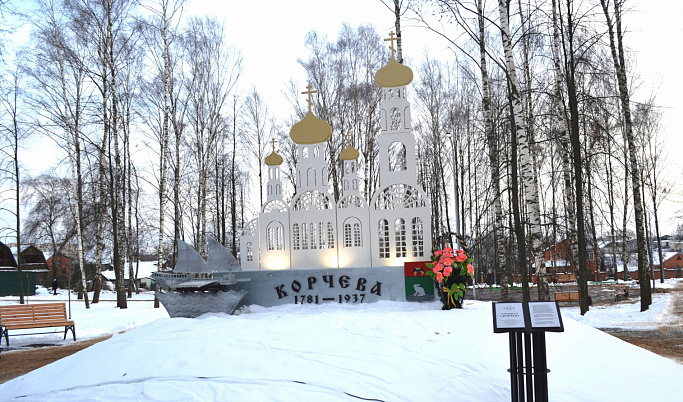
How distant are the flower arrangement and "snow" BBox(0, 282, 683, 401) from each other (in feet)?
3.95

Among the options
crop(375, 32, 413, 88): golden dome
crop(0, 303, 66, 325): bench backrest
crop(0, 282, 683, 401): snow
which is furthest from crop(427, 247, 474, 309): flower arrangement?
crop(0, 303, 66, 325): bench backrest

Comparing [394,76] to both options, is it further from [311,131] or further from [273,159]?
[273,159]

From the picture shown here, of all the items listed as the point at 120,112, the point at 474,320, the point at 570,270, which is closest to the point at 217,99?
the point at 120,112

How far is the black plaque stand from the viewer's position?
525 centimetres

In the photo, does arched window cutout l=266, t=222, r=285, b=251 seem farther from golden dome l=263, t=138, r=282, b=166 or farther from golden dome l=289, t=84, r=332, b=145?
golden dome l=289, t=84, r=332, b=145

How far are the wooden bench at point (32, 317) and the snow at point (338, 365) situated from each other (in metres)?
5.00

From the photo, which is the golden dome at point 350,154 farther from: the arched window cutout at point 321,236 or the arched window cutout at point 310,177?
the arched window cutout at point 321,236

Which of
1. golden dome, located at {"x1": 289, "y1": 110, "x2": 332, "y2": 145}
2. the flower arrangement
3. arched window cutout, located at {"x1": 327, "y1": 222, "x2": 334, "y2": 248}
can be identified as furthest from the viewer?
golden dome, located at {"x1": 289, "y1": 110, "x2": 332, "y2": 145}

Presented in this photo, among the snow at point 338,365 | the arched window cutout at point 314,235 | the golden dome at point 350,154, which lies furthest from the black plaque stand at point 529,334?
the golden dome at point 350,154

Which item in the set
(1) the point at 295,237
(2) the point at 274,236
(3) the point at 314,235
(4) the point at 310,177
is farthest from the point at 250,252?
(4) the point at 310,177

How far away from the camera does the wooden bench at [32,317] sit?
41.4 ft

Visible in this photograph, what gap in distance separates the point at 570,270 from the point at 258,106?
97.3 ft

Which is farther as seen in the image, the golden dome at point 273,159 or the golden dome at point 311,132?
the golden dome at point 273,159

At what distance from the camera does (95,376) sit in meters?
6.79
